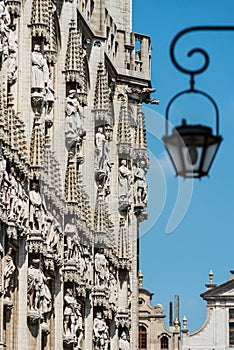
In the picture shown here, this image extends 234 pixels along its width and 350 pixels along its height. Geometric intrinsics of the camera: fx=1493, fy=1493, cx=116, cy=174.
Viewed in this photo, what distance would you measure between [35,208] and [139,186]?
15.6 metres

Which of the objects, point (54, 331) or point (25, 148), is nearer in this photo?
point (25, 148)

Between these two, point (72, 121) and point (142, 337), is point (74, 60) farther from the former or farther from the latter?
point (142, 337)

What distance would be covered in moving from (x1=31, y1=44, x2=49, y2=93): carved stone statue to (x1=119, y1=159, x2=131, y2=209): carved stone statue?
12.1 meters

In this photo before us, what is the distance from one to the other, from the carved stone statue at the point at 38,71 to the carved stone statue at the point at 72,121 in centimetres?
351

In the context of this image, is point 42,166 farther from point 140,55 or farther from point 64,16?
point 140,55

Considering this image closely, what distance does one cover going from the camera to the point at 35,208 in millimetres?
29484

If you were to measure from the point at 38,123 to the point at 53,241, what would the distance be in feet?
10.4

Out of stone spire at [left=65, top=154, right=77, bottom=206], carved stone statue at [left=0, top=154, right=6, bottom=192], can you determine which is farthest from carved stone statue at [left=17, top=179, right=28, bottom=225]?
stone spire at [left=65, top=154, right=77, bottom=206]

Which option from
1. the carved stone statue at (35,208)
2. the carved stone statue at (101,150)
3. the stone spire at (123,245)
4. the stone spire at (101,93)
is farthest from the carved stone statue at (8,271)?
the stone spire at (123,245)

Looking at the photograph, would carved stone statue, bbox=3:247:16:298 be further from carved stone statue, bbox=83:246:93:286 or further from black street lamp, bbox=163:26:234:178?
black street lamp, bbox=163:26:234:178

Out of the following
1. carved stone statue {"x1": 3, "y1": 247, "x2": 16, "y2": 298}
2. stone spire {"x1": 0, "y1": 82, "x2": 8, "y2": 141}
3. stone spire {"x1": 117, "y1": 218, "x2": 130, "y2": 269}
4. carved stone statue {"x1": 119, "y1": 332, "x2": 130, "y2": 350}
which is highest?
stone spire {"x1": 117, "y1": 218, "x2": 130, "y2": 269}

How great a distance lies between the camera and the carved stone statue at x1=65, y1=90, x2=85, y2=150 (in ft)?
112

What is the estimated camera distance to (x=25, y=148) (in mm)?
29141

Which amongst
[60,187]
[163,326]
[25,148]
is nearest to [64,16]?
[60,187]
